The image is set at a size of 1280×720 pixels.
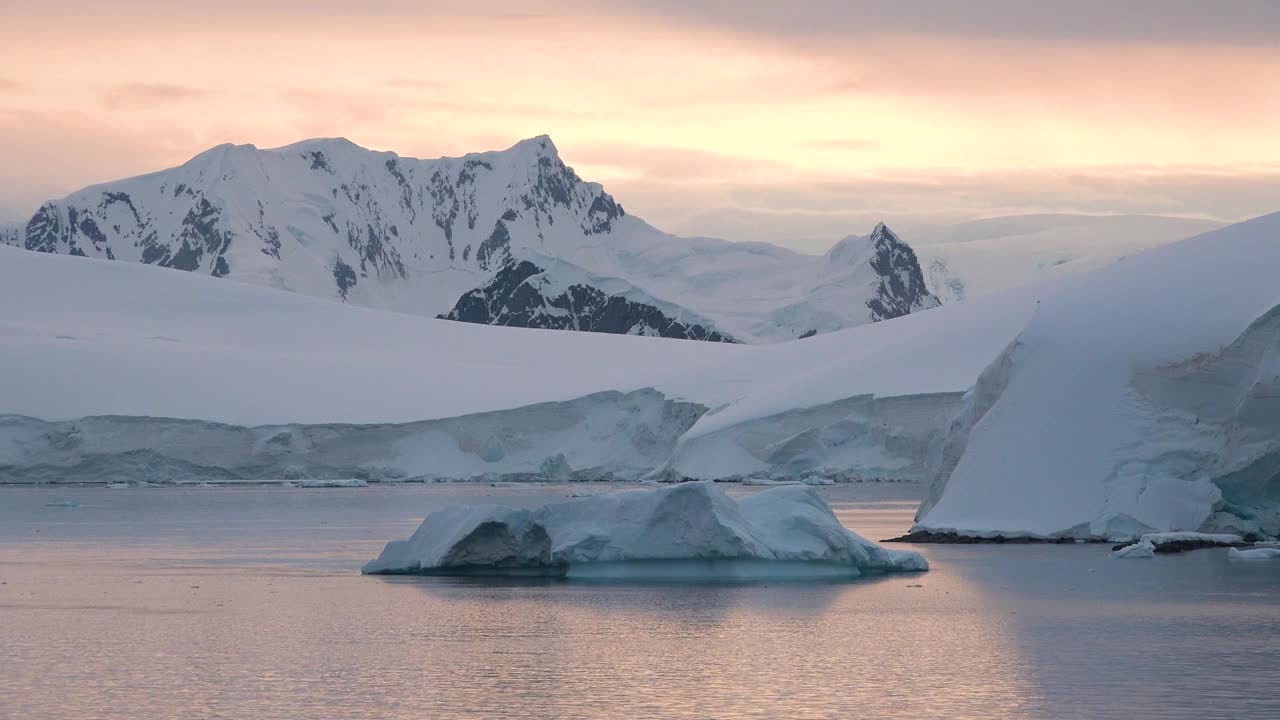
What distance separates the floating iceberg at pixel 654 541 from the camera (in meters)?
21.4

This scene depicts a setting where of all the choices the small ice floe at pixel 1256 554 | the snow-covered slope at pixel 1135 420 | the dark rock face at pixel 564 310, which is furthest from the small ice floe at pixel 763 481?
the dark rock face at pixel 564 310

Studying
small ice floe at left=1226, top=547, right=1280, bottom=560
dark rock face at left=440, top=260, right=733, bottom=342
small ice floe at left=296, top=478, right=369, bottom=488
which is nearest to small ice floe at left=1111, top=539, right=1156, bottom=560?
small ice floe at left=1226, top=547, right=1280, bottom=560

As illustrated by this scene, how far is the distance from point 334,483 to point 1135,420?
32.8 metres

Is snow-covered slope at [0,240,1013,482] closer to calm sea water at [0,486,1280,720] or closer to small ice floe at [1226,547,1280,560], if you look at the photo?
small ice floe at [1226,547,1280,560]

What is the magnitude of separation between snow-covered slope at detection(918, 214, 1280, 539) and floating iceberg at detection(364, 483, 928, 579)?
A: 16.6 feet

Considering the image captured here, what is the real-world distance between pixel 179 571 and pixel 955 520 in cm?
1219

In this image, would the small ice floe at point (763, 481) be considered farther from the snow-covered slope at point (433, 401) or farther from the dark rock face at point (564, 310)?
the dark rock face at point (564, 310)

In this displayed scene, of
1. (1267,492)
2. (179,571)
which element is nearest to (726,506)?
(179,571)

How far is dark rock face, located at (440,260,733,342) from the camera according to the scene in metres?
152

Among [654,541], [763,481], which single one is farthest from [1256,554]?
[763,481]

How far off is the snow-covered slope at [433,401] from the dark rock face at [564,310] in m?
74.2

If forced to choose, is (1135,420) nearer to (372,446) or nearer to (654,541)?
(654,541)

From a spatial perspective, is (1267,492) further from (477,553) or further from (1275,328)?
(477,553)

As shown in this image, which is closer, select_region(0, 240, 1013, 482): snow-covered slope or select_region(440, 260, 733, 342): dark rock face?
select_region(0, 240, 1013, 482): snow-covered slope
